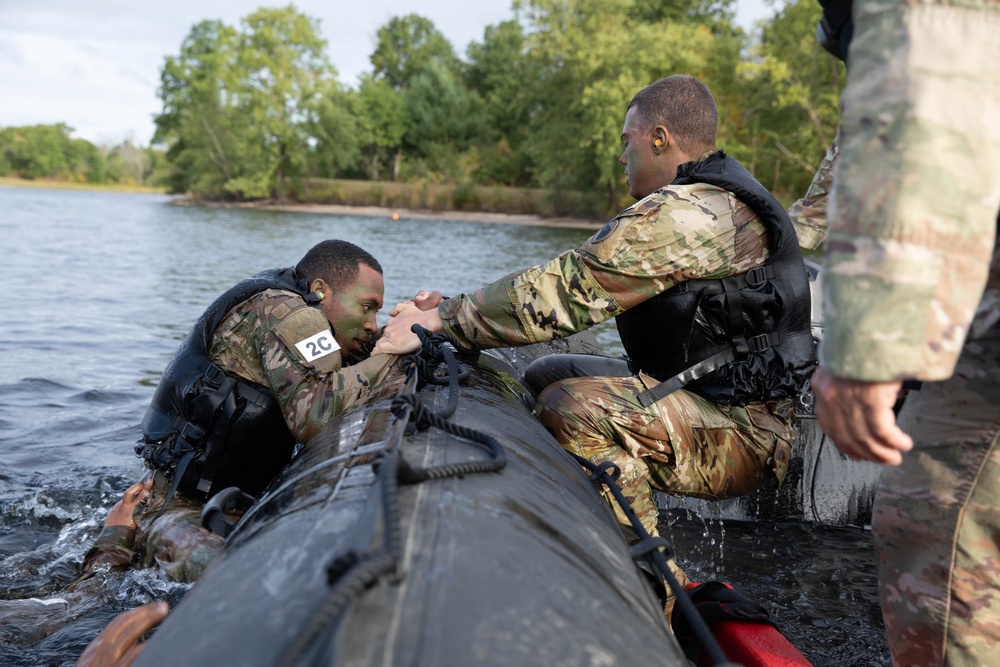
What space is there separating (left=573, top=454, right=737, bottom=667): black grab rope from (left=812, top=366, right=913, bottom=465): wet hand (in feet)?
1.65

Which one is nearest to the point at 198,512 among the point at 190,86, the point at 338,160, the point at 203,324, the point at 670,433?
the point at 203,324

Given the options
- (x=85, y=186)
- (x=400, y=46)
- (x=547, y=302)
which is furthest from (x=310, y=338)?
(x=85, y=186)

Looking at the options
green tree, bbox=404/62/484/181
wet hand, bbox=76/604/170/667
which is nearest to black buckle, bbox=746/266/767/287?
wet hand, bbox=76/604/170/667

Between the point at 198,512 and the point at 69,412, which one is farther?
the point at 69,412

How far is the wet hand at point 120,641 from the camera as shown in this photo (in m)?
2.29

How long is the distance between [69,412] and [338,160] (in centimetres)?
5099

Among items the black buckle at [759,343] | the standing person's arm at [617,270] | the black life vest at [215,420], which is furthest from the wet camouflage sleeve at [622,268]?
the black life vest at [215,420]

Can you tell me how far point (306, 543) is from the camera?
179 centimetres

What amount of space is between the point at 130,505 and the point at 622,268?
2.71 m

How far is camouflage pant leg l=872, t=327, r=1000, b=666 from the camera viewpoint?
6.41 ft

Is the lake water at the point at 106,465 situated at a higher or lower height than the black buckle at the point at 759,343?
lower

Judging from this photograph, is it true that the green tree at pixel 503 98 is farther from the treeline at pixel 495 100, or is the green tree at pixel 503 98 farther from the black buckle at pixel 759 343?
the black buckle at pixel 759 343

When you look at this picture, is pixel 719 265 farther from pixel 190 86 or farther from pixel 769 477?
pixel 190 86

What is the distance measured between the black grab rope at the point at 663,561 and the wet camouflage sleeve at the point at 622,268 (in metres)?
0.59
